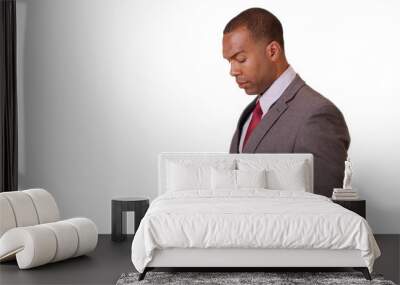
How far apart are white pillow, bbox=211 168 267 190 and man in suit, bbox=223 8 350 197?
0.75 metres

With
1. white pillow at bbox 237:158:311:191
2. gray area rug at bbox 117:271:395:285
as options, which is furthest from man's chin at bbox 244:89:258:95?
gray area rug at bbox 117:271:395:285

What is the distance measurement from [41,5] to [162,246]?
3986 mm

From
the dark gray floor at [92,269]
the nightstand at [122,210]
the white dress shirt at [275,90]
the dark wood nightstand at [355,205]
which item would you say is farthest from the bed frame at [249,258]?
the white dress shirt at [275,90]

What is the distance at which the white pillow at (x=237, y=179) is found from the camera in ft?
20.9

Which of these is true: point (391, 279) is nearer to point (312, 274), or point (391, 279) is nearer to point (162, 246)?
point (312, 274)

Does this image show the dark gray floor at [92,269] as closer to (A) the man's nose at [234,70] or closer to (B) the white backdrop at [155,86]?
(B) the white backdrop at [155,86]

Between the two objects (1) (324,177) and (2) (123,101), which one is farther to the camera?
(2) (123,101)

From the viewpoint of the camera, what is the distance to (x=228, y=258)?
4977mm

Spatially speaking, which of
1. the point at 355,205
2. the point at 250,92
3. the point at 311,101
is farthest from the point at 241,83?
the point at 355,205

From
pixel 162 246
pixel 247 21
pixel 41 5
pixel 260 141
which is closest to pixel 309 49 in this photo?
pixel 247 21

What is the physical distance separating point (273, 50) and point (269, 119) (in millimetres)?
761

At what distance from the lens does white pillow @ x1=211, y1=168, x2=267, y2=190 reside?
6.38m

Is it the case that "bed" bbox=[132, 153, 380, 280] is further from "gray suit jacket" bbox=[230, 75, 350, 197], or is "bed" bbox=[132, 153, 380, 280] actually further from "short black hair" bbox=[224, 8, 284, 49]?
"short black hair" bbox=[224, 8, 284, 49]

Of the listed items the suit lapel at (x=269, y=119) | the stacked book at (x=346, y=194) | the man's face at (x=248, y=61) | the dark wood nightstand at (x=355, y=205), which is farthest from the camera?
the man's face at (x=248, y=61)
